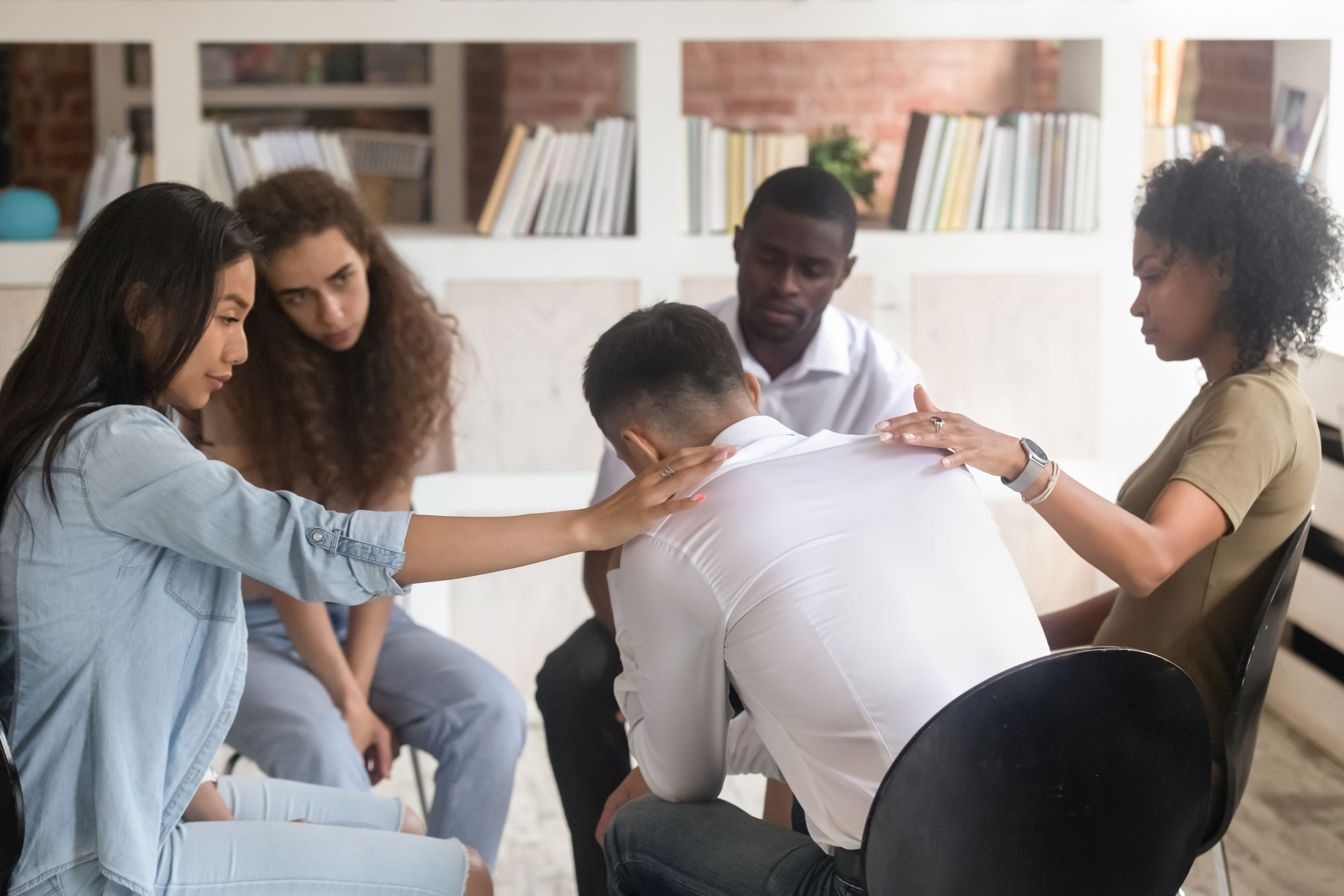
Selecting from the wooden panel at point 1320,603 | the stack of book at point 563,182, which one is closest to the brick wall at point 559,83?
the stack of book at point 563,182

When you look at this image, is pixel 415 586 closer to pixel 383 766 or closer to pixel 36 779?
pixel 383 766

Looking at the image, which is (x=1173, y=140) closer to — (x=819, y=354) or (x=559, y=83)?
(x=819, y=354)

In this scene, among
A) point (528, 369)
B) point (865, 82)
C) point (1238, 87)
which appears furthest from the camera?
point (865, 82)

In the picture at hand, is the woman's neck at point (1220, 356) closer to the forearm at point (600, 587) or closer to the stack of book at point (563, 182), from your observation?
the forearm at point (600, 587)

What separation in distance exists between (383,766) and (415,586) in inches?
38.4

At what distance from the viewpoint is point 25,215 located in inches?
107

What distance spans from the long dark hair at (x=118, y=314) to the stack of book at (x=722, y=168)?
1.67 meters

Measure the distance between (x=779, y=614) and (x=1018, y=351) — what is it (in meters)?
1.99

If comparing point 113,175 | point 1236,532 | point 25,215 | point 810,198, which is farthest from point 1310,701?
point 25,215

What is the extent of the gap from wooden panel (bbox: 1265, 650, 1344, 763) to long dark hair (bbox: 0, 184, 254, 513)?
234 cm

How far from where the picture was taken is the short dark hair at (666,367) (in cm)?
131

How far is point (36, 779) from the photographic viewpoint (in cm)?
119

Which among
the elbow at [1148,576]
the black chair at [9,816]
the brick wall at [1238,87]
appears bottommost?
the black chair at [9,816]

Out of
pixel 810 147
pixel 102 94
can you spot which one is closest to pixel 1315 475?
pixel 810 147
